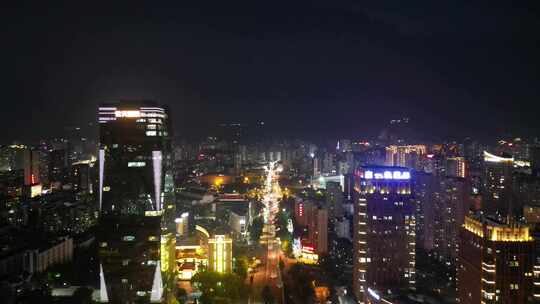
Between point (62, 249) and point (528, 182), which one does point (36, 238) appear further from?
point (528, 182)

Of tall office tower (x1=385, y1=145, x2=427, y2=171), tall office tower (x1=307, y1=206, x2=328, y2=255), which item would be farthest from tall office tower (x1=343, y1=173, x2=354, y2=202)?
tall office tower (x1=307, y1=206, x2=328, y2=255)

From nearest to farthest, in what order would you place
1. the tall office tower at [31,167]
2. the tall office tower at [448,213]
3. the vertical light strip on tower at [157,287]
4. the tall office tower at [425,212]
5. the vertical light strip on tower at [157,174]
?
the vertical light strip on tower at [157,287] < the vertical light strip on tower at [157,174] < the tall office tower at [448,213] < the tall office tower at [425,212] < the tall office tower at [31,167]

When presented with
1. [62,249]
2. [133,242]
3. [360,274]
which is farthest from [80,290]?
[360,274]

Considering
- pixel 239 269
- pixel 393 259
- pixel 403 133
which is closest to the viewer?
pixel 393 259

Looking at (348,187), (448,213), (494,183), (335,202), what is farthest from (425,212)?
(348,187)

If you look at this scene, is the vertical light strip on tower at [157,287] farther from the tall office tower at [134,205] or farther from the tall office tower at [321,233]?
the tall office tower at [321,233]

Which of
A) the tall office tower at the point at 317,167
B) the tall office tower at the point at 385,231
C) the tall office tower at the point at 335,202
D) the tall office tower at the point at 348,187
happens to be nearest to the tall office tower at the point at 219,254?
the tall office tower at the point at 385,231

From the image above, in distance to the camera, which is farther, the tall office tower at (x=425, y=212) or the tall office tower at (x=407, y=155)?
the tall office tower at (x=407, y=155)

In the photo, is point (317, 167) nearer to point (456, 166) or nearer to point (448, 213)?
point (456, 166)
